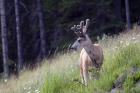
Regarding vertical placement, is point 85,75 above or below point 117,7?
above

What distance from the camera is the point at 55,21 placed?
29359mm

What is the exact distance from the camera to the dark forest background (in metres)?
26.4

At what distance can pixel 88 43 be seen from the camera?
8.12 m

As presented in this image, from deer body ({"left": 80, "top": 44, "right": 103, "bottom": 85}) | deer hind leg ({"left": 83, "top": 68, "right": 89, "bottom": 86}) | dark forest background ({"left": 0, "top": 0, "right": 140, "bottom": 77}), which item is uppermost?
deer body ({"left": 80, "top": 44, "right": 103, "bottom": 85})

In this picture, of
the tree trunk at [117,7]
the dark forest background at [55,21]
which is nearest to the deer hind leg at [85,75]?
the dark forest background at [55,21]

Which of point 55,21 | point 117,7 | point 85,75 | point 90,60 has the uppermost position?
point 90,60

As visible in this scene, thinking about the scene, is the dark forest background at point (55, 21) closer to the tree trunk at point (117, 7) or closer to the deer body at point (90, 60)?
the tree trunk at point (117, 7)

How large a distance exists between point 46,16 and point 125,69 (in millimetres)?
22932

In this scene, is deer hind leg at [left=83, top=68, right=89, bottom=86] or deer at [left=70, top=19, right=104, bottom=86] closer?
deer hind leg at [left=83, top=68, right=89, bottom=86]

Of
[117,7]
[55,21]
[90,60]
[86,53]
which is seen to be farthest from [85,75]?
[55,21]

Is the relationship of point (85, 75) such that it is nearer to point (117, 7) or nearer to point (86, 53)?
point (86, 53)

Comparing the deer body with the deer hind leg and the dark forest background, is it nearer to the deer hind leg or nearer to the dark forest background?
the deer hind leg

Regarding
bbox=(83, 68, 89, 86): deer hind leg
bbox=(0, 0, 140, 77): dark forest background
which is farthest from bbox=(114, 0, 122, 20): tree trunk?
bbox=(83, 68, 89, 86): deer hind leg

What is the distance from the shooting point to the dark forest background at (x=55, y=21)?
2636 cm
